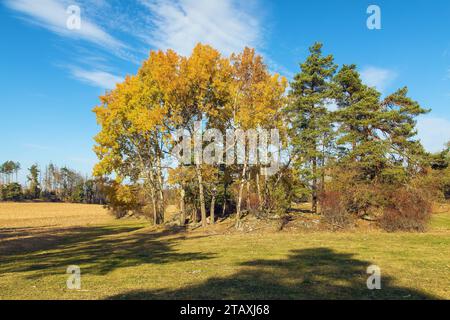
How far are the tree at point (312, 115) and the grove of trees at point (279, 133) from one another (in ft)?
0.35

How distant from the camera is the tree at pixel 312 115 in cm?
3288

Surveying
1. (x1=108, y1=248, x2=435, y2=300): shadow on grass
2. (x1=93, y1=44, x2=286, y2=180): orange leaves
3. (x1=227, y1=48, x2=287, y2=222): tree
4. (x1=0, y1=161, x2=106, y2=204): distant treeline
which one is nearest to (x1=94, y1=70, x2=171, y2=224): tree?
(x1=93, y1=44, x2=286, y2=180): orange leaves

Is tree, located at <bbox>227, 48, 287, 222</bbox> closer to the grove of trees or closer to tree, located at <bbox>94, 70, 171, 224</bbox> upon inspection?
the grove of trees

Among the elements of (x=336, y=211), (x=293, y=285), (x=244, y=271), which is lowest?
(x=244, y=271)

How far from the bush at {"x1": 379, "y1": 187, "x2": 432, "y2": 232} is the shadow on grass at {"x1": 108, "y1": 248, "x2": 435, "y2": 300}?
13741mm

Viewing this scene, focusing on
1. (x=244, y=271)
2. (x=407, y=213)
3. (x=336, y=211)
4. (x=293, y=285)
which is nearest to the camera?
(x=293, y=285)

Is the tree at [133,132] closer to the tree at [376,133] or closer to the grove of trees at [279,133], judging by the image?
the grove of trees at [279,133]

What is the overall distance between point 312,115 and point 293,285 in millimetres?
26906

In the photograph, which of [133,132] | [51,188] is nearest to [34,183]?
[51,188]

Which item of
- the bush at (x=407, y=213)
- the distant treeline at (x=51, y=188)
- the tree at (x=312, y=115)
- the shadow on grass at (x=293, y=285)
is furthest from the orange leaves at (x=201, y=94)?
the distant treeline at (x=51, y=188)

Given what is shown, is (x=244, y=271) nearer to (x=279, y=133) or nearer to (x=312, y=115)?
(x=279, y=133)

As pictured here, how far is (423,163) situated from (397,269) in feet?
75.7

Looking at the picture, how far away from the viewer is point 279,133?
30234 millimetres

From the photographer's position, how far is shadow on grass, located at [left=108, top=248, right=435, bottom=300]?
8906 millimetres
